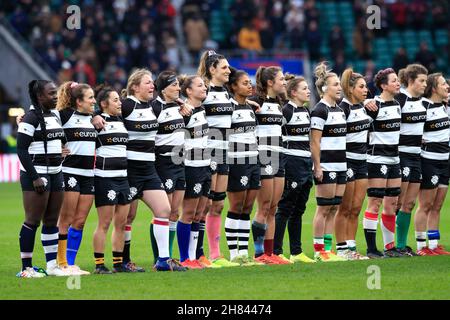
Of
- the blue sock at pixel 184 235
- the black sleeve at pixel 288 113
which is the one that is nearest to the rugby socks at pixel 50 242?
the blue sock at pixel 184 235

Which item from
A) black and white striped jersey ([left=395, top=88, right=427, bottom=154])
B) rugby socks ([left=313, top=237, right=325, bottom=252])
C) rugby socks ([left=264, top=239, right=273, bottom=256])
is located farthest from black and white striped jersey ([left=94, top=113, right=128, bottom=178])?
black and white striped jersey ([left=395, top=88, right=427, bottom=154])

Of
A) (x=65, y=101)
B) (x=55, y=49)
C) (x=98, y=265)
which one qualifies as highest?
(x=55, y=49)

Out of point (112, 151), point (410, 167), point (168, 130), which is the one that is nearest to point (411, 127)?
point (410, 167)

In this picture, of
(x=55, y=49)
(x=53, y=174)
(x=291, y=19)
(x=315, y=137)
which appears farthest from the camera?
(x=291, y=19)

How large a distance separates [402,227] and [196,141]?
11.4 ft

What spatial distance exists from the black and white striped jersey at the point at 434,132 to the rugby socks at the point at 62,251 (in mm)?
5309

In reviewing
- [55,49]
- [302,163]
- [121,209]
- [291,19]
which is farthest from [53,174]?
[291,19]

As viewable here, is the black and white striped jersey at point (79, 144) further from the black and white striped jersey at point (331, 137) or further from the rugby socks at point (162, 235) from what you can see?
the black and white striped jersey at point (331, 137)

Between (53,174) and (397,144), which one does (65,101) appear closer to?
(53,174)

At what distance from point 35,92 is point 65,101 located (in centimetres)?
42

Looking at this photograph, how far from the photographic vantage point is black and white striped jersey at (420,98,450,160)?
15.9m

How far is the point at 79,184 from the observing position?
44.3 feet

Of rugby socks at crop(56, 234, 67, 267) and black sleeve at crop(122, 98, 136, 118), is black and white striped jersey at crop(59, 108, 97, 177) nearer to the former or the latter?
black sleeve at crop(122, 98, 136, 118)

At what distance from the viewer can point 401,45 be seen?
119 ft
